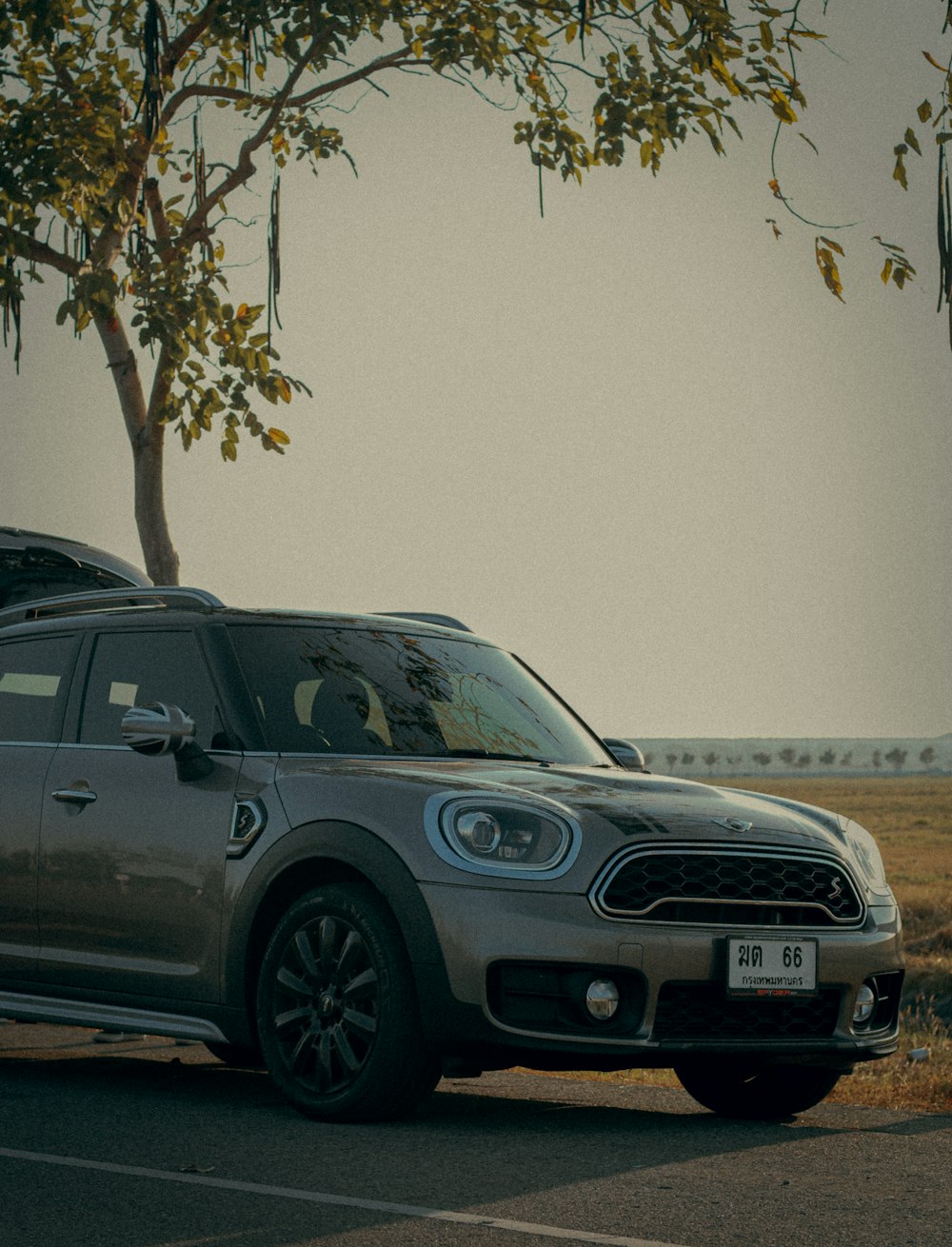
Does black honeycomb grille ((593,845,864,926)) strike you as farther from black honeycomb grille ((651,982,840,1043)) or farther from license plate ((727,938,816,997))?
black honeycomb grille ((651,982,840,1043))

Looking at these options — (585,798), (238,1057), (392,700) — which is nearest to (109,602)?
(392,700)

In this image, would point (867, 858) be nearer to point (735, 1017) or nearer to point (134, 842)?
point (735, 1017)

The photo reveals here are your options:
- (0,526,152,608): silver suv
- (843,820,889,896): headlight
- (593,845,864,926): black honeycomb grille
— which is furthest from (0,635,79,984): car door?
(0,526,152,608): silver suv

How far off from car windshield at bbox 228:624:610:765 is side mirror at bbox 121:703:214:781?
291mm

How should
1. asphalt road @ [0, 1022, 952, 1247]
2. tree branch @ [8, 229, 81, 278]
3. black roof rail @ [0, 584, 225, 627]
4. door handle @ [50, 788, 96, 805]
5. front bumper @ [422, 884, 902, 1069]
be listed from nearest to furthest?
1. asphalt road @ [0, 1022, 952, 1247]
2. front bumper @ [422, 884, 902, 1069]
3. door handle @ [50, 788, 96, 805]
4. black roof rail @ [0, 584, 225, 627]
5. tree branch @ [8, 229, 81, 278]

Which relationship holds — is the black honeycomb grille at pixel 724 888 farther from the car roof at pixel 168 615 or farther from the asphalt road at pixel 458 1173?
the car roof at pixel 168 615

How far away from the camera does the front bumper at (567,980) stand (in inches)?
260

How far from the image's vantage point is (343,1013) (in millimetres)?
6926

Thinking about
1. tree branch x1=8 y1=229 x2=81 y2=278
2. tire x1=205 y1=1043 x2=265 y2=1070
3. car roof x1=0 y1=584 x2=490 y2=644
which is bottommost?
tire x1=205 y1=1043 x2=265 y2=1070

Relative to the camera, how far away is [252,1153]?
6.41 meters

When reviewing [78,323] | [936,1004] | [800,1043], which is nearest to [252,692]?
[800,1043]

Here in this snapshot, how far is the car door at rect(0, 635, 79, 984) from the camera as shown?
27.1ft

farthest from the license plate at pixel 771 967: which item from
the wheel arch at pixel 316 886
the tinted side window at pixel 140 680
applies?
the tinted side window at pixel 140 680

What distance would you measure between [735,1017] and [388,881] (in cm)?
129
